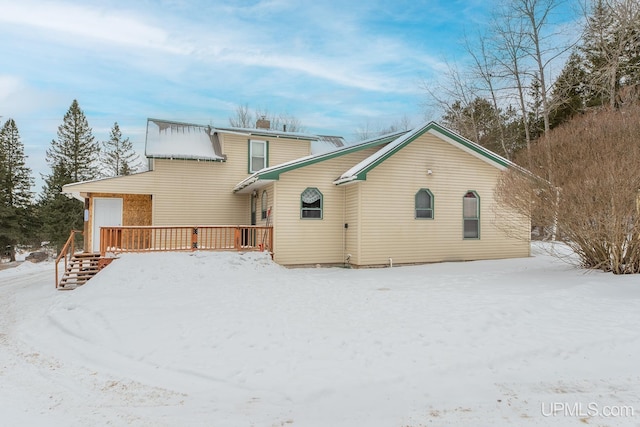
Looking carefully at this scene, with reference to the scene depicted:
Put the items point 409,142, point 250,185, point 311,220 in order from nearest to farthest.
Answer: point 311,220
point 409,142
point 250,185

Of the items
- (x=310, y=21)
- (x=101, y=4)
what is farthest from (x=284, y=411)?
(x=310, y=21)

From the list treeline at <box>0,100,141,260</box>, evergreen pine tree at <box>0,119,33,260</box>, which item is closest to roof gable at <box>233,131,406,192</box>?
treeline at <box>0,100,141,260</box>

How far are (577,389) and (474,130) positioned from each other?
24.8 meters

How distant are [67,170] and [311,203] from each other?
84.9ft

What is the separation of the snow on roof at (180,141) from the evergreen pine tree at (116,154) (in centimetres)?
2190

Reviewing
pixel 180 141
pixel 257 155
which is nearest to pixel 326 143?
pixel 257 155

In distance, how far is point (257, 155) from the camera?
16469 millimetres

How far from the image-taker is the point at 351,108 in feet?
130

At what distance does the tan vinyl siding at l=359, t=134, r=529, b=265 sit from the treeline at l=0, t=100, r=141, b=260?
24939 millimetres

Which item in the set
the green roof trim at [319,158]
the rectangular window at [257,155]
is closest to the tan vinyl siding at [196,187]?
the rectangular window at [257,155]

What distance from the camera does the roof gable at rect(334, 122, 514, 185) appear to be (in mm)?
11812

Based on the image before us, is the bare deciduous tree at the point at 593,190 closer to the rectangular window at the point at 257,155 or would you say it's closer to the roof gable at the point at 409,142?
the roof gable at the point at 409,142

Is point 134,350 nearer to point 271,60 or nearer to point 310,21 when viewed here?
point 310,21

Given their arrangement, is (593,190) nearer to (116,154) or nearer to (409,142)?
(409,142)
